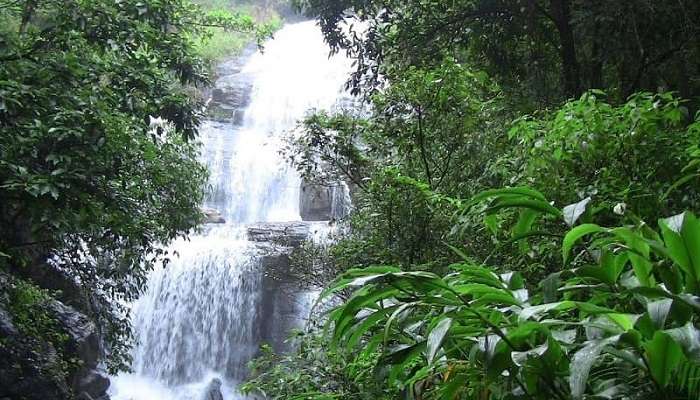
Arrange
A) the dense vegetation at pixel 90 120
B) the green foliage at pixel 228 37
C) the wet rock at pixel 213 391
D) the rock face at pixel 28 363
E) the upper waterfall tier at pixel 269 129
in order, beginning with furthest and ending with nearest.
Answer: the green foliage at pixel 228 37 → the upper waterfall tier at pixel 269 129 → the wet rock at pixel 213 391 → the rock face at pixel 28 363 → the dense vegetation at pixel 90 120

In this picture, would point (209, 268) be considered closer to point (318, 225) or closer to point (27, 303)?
point (318, 225)

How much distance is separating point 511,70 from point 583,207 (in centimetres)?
565

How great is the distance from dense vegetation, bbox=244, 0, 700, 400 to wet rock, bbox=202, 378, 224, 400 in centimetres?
558

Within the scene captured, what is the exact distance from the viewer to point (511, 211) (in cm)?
312

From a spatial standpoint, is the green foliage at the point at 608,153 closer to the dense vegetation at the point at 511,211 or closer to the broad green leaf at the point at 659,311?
the dense vegetation at the point at 511,211

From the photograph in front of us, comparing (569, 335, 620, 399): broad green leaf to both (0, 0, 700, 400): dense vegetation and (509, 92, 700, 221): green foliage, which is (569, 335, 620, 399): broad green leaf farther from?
(509, 92, 700, 221): green foliage

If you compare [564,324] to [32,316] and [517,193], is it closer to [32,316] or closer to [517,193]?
[517,193]

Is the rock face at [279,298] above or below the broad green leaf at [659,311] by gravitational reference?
below

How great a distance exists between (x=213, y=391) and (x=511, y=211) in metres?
8.74

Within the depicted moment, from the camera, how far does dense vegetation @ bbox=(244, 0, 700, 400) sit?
3.71 feet

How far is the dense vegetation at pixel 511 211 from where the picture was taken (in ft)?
3.71

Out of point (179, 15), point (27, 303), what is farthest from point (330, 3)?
point (27, 303)

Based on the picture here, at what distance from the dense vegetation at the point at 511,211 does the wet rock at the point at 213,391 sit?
5575 mm

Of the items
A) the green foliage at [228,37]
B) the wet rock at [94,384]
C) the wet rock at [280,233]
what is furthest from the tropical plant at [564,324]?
the green foliage at [228,37]
